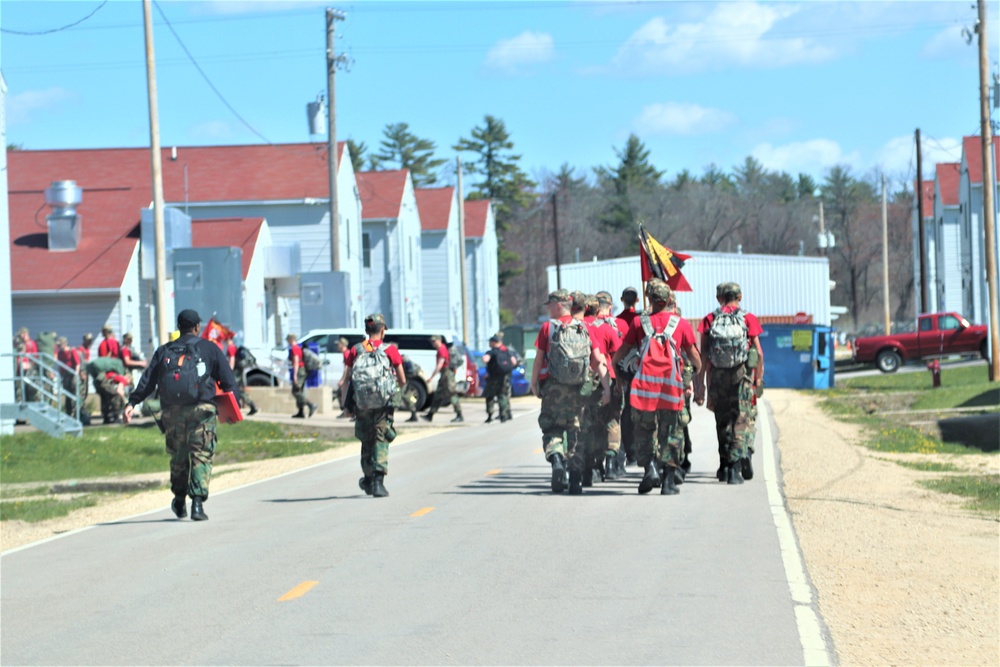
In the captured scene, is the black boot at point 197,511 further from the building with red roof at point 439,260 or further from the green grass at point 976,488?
the building with red roof at point 439,260

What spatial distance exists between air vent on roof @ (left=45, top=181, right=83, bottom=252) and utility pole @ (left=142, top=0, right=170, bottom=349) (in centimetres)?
1262

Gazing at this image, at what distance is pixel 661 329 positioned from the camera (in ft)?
41.0

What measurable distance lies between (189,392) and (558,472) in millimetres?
3553

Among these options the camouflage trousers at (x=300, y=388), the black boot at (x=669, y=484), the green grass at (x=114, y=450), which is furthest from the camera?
the camouflage trousers at (x=300, y=388)

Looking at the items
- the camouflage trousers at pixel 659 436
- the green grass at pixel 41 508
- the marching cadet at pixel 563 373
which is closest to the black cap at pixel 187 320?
the marching cadet at pixel 563 373

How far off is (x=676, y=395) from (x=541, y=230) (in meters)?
93.4

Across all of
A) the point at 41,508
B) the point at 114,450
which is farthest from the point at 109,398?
the point at 41,508

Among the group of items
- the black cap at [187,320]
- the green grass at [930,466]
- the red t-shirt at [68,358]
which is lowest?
the green grass at [930,466]

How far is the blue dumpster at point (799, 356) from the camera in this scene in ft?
134

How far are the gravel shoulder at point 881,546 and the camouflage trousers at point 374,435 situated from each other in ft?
8.28

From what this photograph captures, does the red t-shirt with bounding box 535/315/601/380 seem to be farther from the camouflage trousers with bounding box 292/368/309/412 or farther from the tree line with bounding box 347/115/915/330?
the tree line with bounding box 347/115/915/330

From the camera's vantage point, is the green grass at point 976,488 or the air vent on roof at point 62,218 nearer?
Result: the green grass at point 976,488

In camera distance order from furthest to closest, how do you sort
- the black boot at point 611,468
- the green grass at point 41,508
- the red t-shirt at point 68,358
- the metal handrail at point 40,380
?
1. the red t-shirt at point 68,358
2. the metal handrail at point 40,380
3. the green grass at point 41,508
4. the black boot at point 611,468

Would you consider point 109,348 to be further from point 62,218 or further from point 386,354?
point 386,354
